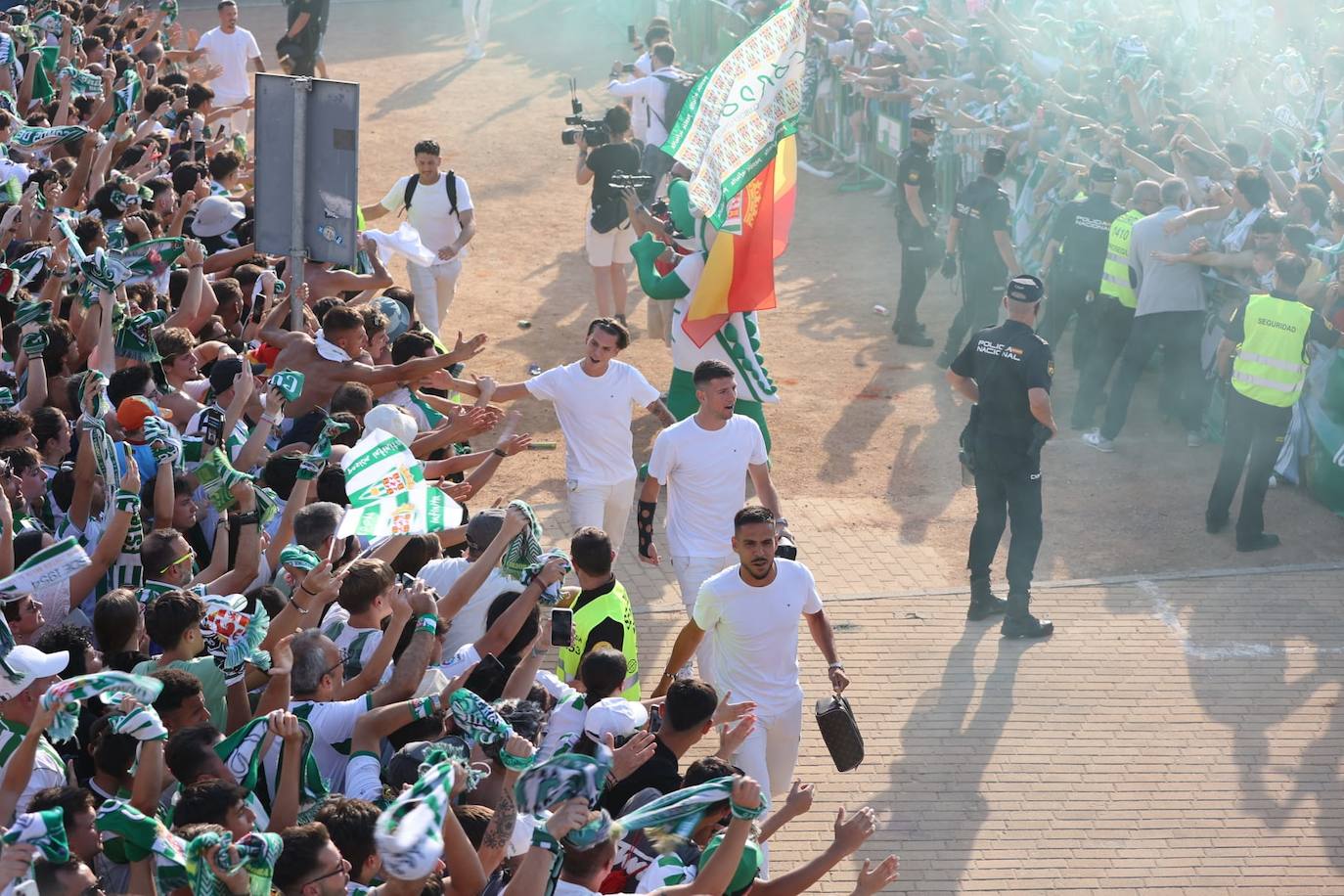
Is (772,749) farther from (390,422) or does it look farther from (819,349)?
(819,349)

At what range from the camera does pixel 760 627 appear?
672 cm

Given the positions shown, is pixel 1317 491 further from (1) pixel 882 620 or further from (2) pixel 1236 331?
(1) pixel 882 620

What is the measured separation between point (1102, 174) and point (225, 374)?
7.51 meters

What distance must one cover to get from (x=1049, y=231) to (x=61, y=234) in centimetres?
855

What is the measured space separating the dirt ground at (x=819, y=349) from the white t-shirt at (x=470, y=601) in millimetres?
3702

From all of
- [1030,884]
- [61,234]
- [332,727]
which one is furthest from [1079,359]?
[332,727]

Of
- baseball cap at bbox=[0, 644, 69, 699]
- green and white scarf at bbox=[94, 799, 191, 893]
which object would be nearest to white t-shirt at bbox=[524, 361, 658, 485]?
baseball cap at bbox=[0, 644, 69, 699]

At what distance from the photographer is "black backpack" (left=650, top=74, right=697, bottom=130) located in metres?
15.9

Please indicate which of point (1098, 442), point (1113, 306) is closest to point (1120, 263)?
point (1113, 306)

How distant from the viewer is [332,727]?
548 centimetres

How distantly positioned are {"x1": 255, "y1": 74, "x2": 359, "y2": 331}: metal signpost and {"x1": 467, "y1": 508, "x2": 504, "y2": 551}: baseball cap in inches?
82.6

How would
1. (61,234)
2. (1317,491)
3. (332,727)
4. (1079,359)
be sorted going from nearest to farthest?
(332,727)
(61,234)
(1317,491)
(1079,359)

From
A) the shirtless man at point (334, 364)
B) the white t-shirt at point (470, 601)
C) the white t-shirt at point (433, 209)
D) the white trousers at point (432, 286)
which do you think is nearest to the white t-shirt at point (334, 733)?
the white t-shirt at point (470, 601)

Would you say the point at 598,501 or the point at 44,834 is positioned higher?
the point at 44,834
